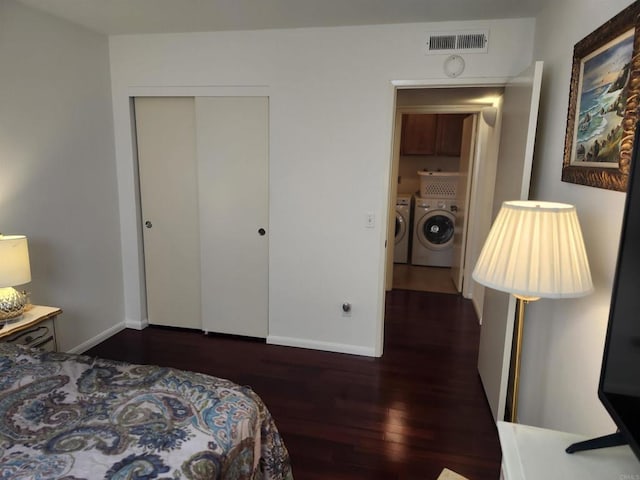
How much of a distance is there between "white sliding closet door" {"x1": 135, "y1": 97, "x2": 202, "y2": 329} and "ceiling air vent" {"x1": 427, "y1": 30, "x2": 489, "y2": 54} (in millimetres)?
1794

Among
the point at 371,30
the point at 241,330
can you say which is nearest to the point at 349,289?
the point at 241,330

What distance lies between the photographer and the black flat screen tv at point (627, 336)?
905 mm

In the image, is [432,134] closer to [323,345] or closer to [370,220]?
[370,220]

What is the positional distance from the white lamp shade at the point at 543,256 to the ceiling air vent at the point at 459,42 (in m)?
1.69

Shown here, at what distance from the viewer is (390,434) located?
2211 mm

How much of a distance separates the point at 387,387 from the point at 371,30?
234 centimetres

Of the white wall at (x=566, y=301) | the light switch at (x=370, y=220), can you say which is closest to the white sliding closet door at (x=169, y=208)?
the light switch at (x=370, y=220)

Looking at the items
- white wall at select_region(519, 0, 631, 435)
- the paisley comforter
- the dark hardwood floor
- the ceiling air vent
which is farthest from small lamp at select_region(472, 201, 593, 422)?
the ceiling air vent

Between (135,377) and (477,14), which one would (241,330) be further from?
(477,14)

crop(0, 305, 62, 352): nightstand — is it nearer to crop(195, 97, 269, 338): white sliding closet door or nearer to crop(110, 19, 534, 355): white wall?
crop(195, 97, 269, 338): white sliding closet door

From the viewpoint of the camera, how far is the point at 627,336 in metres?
0.93

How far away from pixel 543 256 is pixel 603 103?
1.97 ft

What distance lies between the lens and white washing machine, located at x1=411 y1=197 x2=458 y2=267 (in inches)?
216

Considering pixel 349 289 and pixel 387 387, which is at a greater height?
pixel 349 289
